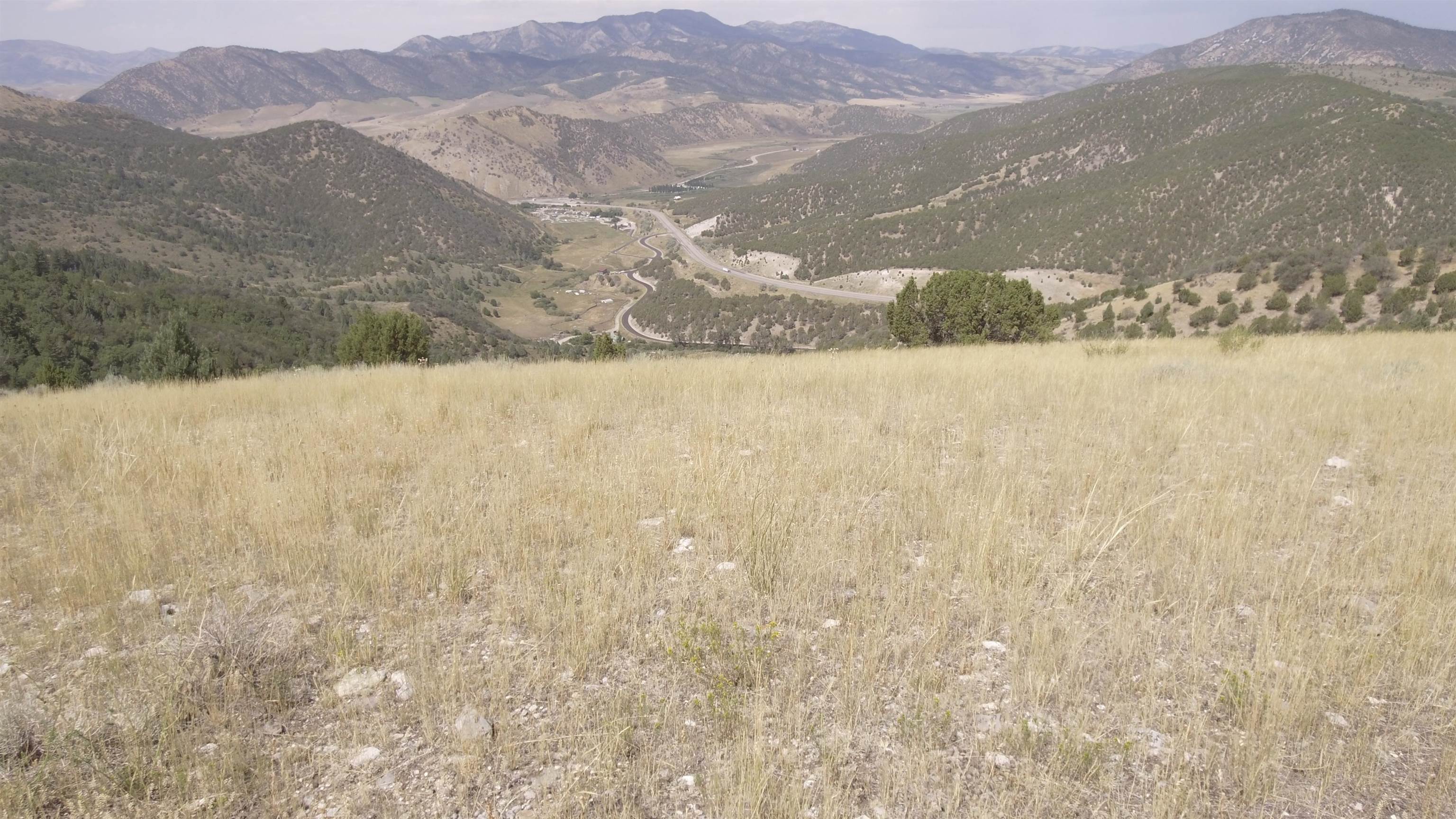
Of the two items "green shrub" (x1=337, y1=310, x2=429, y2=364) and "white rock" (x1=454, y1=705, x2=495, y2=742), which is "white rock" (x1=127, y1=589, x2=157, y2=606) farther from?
"green shrub" (x1=337, y1=310, x2=429, y2=364)

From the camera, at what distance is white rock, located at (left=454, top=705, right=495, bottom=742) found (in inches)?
100

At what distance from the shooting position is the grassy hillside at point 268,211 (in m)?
109

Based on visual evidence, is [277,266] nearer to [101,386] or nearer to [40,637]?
[101,386]

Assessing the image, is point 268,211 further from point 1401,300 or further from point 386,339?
point 1401,300

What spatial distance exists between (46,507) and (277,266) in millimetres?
146759

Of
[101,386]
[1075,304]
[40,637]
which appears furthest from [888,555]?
[1075,304]

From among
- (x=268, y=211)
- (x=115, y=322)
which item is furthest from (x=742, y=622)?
(x=268, y=211)

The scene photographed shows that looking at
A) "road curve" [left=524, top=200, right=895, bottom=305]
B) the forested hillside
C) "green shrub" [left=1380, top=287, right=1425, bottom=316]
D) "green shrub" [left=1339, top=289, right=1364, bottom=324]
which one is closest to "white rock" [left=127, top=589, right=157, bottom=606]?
"green shrub" [left=1380, top=287, right=1425, bottom=316]

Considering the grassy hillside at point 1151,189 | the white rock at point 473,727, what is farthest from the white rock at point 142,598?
the grassy hillside at point 1151,189

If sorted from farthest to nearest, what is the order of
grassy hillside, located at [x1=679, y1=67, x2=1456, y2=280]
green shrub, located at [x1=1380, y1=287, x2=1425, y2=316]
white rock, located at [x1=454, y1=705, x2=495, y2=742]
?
grassy hillside, located at [x1=679, y1=67, x2=1456, y2=280]
green shrub, located at [x1=1380, y1=287, x2=1425, y2=316]
white rock, located at [x1=454, y1=705, x2=495, y2=742]

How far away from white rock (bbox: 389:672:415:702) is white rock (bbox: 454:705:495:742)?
31 centimetres

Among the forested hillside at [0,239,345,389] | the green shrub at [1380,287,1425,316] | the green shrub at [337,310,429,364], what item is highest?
the green shrub at [1380,287,1425,316]

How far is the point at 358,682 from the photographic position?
291 centimetres

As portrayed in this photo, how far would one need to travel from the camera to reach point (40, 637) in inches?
121
